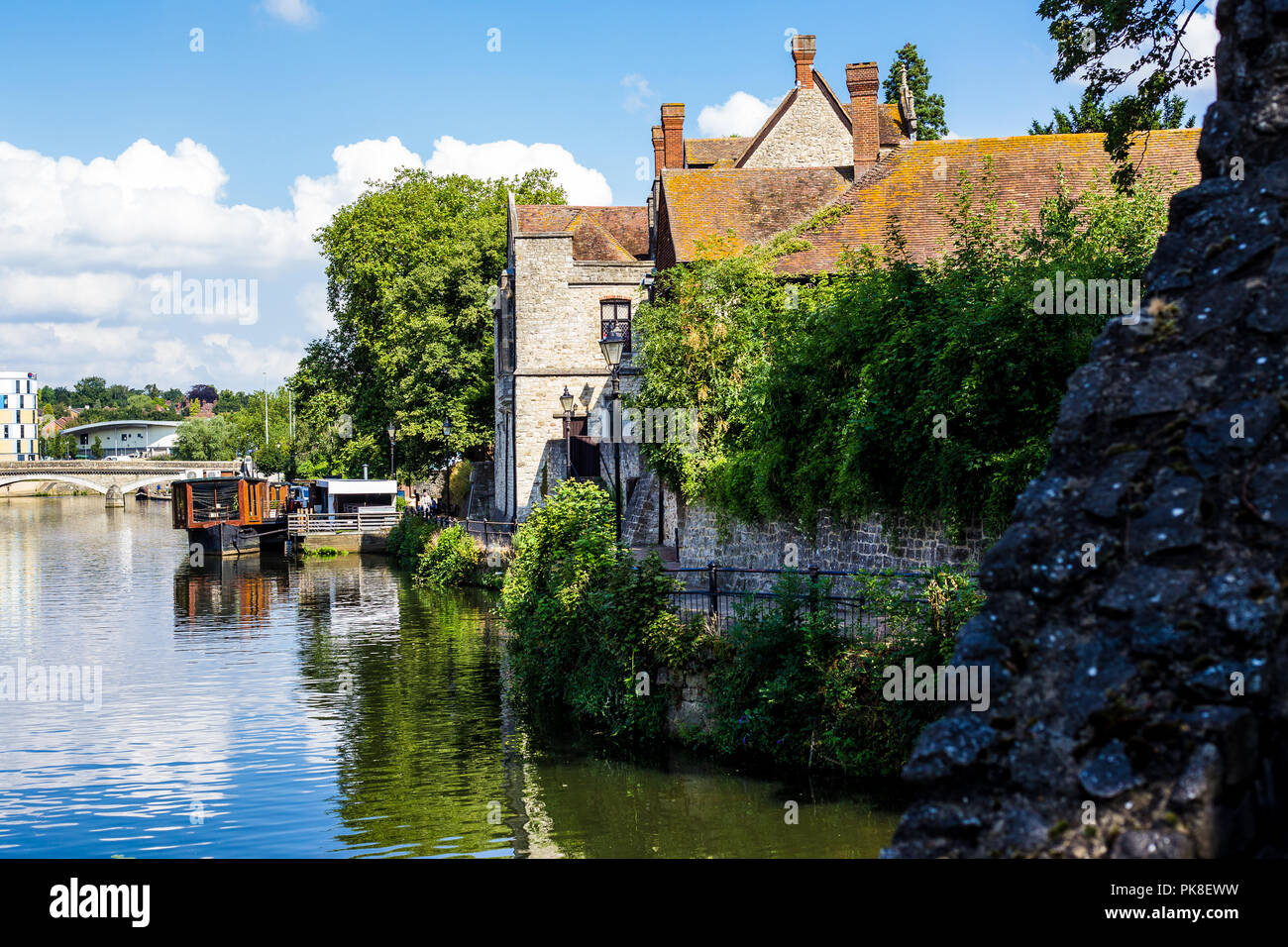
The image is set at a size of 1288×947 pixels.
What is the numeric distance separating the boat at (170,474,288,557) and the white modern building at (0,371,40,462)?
4635 inches

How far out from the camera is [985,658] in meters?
4.67

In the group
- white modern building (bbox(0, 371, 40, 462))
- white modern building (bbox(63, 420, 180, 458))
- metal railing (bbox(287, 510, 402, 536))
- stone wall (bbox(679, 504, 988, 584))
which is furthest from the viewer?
white modern building (bbox(63, 420, 180, 458))

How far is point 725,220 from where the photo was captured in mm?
28141

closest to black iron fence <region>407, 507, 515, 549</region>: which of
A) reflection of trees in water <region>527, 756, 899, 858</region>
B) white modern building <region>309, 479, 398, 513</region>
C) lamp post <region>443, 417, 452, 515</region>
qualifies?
lamp post <region>443, 417, 452, 515</region>

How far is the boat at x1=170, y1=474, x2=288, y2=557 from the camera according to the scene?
51344 mm

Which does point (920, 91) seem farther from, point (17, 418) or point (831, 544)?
point (17, 418)

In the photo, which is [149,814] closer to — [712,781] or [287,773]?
[287,773]

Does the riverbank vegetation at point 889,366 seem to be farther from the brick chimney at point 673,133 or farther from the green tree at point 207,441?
the green tree at point 207,441

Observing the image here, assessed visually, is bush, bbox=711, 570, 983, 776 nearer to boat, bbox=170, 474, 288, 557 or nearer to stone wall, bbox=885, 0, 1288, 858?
stone wall, bbox=885, 0, 1288, 858

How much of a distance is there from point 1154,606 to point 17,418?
178m

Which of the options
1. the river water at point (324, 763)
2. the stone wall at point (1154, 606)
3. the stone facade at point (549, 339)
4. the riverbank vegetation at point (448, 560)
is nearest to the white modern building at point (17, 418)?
the riverbank vegetation at point (448, 560)

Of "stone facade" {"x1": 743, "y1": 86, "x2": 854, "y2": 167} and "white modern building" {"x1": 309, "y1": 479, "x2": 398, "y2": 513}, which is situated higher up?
"stone facade" {"x1": 743, "y1": 86, "x2": 854, "y2": 167}

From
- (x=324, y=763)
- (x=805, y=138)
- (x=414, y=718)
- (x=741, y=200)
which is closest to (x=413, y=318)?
(x=805, y=138)
